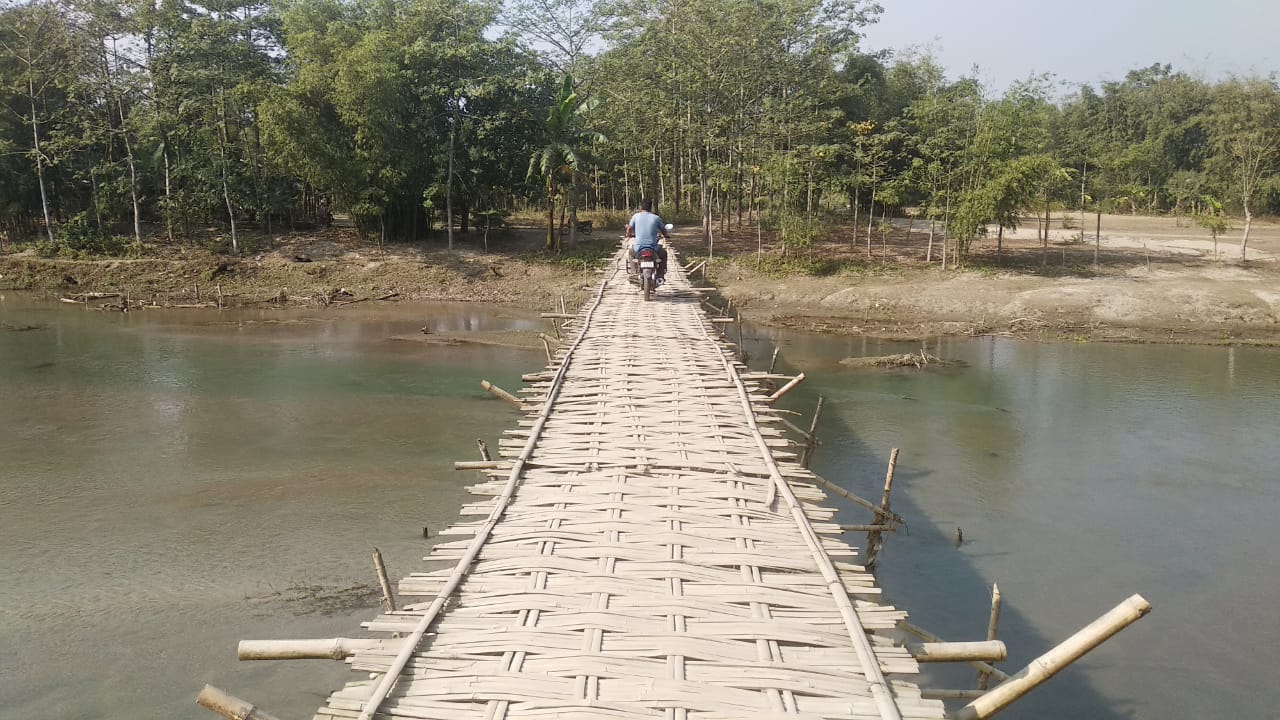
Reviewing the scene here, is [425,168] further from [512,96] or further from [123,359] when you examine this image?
[123,359]

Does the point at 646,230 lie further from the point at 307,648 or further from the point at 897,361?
the point at 307,648

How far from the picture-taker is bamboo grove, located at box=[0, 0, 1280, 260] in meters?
20.9

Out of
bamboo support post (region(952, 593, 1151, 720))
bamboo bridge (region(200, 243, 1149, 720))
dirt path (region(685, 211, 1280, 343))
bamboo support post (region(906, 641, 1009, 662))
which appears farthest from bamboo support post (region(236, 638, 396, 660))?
dirt path (region(685, 211, 1280, 343))

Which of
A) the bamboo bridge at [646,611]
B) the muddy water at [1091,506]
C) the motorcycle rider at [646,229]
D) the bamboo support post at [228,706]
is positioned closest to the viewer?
the bamboo support post at [228,706]

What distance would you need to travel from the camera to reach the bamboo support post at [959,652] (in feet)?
10.3

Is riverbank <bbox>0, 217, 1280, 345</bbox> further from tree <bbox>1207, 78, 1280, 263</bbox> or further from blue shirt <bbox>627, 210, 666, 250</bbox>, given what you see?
blue shirt <bbox>627, 210, 666, 250</bbox>

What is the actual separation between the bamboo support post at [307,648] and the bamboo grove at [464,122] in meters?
19.0

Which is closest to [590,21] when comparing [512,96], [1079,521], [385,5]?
[512,96]

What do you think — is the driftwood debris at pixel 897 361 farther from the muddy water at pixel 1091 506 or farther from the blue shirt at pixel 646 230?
the blue shirt at pixel 646 230

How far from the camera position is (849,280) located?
2078 cm

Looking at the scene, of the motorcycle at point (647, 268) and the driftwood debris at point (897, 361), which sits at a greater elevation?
the motorcycle at point (647, 268)

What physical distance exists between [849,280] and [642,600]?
59.5 feet

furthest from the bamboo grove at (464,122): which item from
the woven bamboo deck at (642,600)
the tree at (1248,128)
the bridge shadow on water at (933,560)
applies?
the woven bamboo deck at (642,600)

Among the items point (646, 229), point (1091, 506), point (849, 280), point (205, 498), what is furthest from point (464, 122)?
point (1091, 506)
